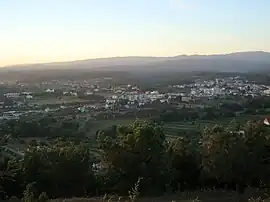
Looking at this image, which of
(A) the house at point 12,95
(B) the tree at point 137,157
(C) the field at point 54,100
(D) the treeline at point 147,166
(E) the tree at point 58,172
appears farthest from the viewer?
(A) the house at point 12,95

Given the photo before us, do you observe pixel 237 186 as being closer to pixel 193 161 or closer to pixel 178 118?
pixel 193 161

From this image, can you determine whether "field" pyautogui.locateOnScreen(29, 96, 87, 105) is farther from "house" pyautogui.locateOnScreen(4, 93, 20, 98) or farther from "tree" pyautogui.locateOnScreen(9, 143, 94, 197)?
"tree" pyautogui.locateOnScreen(9, 143, 94, 197)

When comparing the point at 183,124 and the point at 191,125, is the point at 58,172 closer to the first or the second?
the point at 191,125

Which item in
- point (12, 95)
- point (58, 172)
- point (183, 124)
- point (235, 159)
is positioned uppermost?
point (235, 159)

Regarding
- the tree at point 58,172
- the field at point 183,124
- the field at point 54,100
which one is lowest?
the field at point 54,100

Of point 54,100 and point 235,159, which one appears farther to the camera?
point 54,100

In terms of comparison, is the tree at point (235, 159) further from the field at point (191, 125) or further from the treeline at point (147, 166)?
the field at point (191, 125)

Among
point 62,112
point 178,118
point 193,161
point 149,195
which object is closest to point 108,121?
point 178,118

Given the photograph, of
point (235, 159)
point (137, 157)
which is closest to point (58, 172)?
point (137, 157)

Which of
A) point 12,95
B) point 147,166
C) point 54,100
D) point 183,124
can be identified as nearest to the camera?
point 147,166

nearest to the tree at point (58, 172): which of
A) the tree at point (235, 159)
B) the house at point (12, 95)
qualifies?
the tree at point (235, 159)
